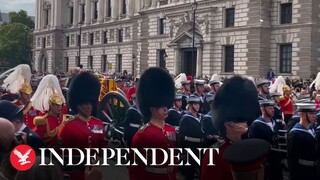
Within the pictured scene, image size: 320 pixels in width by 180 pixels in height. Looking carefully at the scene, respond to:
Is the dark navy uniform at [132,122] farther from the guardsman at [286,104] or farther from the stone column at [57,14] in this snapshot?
the stone column at [57,14]

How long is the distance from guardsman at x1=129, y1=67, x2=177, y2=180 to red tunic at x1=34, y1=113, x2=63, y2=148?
1626mm

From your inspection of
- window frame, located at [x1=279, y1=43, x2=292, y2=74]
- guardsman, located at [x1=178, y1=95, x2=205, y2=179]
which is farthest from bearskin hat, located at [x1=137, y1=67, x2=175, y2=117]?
window frame, located at [x1=279, y1=43, x2=292, y2=74]

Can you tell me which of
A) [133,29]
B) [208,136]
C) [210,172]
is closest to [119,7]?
[133,29]

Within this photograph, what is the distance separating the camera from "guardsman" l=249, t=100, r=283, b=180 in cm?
786

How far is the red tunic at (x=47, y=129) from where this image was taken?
22.5 ft

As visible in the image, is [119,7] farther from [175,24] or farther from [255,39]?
[255,39]

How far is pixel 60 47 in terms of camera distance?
220 feet

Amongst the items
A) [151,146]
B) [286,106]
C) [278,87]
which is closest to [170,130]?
[151,146]

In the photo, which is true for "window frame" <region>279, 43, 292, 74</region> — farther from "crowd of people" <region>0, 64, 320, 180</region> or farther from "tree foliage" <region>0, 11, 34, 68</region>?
"tree foliage" <region>0, 11, 34, 68</region>

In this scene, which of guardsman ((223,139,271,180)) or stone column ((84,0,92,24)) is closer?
guardsman ((223,139,271,180))

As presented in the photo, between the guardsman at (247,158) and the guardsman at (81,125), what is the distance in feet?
9.49

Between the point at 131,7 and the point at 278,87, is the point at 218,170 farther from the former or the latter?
the point at 131,7

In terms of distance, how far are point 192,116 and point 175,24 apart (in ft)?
104

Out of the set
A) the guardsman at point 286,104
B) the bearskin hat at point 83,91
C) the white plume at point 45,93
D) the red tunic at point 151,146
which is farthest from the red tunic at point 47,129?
the guardsman at point 286,104
